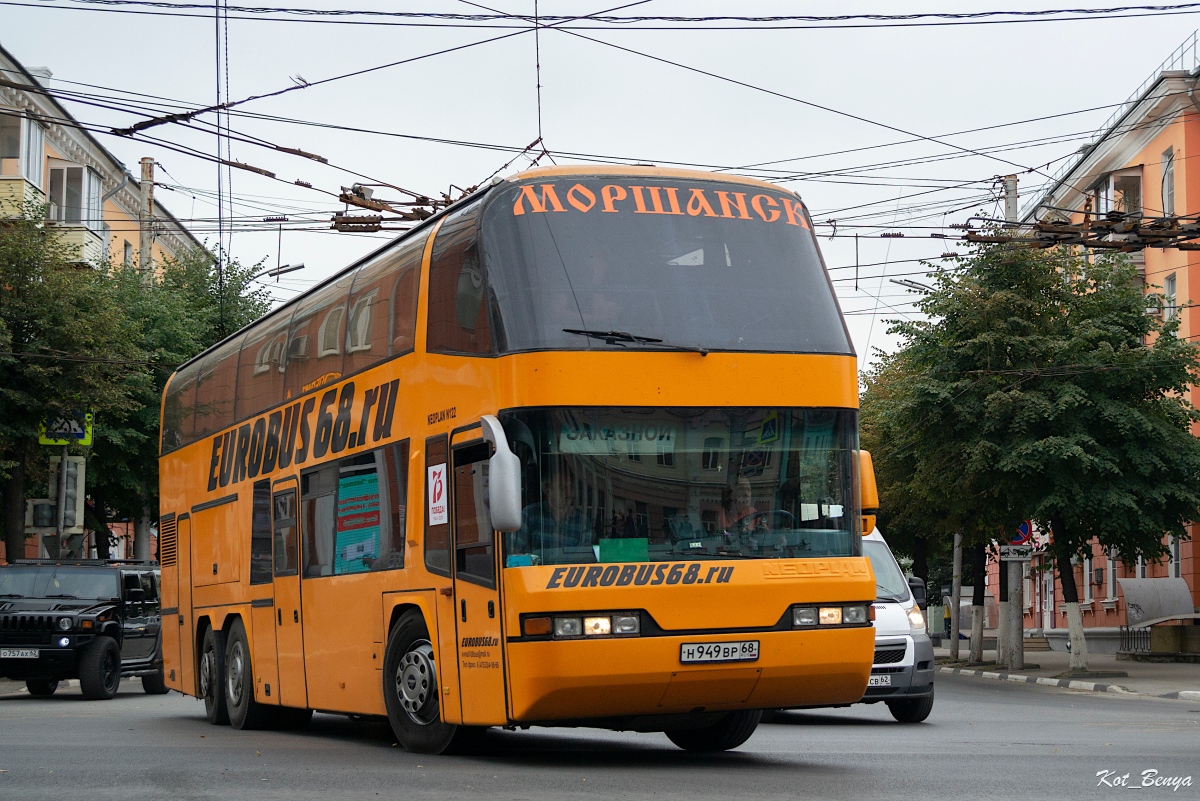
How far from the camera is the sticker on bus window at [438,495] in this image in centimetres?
1123

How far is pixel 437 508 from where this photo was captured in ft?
37.1

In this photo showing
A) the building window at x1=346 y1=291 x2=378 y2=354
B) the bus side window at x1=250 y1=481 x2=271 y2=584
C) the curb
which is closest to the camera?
the building window at x1=346 y1=291 x2=378 y2=354

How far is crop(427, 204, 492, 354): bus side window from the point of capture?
1079 cm

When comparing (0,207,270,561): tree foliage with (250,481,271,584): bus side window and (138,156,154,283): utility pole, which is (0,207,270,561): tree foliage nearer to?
(250,481,271,584): bus side window

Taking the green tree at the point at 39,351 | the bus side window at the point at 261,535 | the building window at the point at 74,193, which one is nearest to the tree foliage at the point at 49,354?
the green tree at the point at 39,351

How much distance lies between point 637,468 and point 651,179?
2113 millimetres

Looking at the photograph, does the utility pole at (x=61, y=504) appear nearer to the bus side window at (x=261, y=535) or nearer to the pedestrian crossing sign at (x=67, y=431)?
the pedestrian crossing sign at (x=67, y=431)

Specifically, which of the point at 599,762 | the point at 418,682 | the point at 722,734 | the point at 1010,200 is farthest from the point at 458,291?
the point at 1010,200

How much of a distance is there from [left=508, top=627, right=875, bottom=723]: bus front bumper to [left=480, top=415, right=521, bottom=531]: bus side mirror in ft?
2.69

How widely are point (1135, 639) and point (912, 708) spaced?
83.2 ft

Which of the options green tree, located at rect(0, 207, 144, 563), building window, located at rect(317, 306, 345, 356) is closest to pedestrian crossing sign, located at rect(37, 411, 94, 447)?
green tree, located at rect(0, 207, 144, 563)

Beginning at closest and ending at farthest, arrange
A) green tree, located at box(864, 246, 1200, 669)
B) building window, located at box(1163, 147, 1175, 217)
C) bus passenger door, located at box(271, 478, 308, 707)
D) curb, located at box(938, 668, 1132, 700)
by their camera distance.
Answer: bus passenger door, located at box(271, 478, 308, 707)
curb, located at box(938, 668, 1132, 700)
green tree, located at box(864, 246, 1200, 669)
building window, located at box(1163, 147, 1175, 217)

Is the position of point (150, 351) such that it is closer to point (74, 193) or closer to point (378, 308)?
point (74, 193)

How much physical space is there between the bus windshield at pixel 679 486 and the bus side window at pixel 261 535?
5552mm
